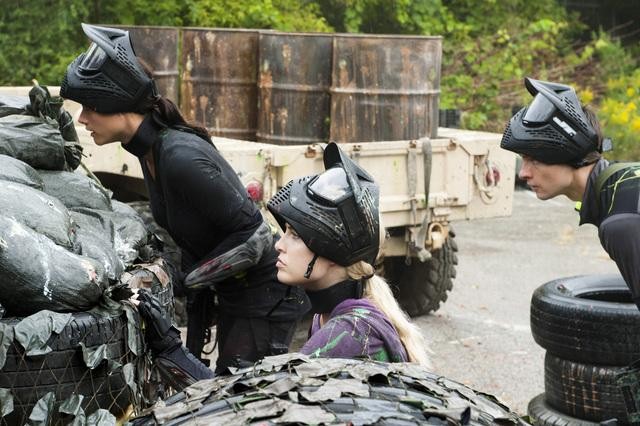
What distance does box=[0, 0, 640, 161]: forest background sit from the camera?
12.8m

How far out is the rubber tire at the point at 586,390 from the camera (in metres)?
6.07

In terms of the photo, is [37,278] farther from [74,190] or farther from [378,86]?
[378,86]

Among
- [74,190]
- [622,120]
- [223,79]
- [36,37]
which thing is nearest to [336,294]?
[74,190]

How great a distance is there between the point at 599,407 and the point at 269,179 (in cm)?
260

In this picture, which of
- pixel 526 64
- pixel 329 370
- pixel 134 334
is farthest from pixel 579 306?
pixel 526 64

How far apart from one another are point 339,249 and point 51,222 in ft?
2.97

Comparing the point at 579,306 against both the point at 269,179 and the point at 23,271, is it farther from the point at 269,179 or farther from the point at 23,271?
the point at 23,271

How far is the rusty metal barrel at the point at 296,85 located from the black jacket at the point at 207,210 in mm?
3926

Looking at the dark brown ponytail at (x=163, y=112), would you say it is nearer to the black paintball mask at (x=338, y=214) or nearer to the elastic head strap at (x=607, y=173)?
the black paintball mask at (x=338, y=214)

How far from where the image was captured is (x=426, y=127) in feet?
29.3

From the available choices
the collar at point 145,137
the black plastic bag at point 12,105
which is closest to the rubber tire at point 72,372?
the collar at point 145,137

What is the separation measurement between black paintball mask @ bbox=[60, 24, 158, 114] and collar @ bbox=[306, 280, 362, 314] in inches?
53.3

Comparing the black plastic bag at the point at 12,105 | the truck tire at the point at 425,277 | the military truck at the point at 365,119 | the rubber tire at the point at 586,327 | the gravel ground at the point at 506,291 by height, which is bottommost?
the gravel ground at the point at 506,291

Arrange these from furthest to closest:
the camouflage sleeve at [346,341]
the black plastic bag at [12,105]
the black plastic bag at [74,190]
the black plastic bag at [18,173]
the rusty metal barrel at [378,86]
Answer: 1. the rusty metal barrel at [378,86]
2. the black plastic bag at [12,105]
3. the black plastic bag at [74,190]
4. the black plastic bag at [18,173]
5. the camouflage sleeve at [346,341]
